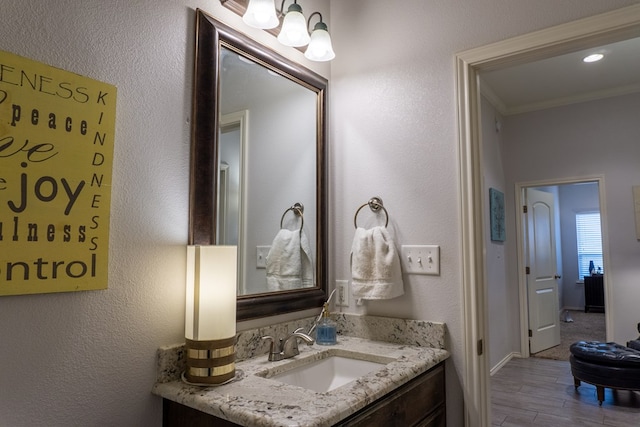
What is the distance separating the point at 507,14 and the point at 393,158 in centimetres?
68

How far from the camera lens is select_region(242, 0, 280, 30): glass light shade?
1.44 m

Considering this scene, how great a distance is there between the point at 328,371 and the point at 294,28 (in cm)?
131

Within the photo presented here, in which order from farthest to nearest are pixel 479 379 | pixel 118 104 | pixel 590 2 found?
pixel 479 379 < pixel 590 2 < pixel 118 104

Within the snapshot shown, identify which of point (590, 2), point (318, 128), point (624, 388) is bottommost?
point (624, 388)

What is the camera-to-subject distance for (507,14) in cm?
155

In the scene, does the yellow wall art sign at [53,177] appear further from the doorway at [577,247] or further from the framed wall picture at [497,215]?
the doorway at [577,247]

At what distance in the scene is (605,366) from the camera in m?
3.20

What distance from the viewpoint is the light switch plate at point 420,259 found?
5.32ft

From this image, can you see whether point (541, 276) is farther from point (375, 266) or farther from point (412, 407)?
point (412, 407)

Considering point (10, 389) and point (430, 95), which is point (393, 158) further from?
point (10, 389)

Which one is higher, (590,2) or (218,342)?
(590,2)

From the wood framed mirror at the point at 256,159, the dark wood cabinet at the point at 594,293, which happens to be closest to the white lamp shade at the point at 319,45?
the wood framed mirror at the point at 256,159

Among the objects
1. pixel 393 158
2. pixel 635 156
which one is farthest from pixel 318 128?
pixel 635 156

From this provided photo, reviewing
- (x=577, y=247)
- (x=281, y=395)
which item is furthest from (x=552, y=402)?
(x=577, y=247)
